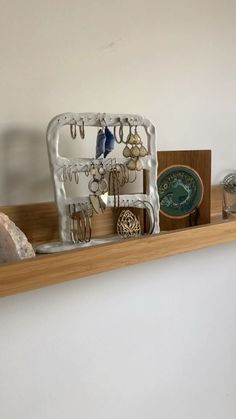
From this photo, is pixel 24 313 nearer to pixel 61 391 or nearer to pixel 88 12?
pixel 61 391

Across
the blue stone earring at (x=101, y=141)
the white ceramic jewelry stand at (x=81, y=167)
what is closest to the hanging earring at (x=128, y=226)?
the white ceramic jewelry stand at (x=81, y=167)

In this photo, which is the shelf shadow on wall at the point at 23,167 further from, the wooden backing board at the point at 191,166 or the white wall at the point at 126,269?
the wooden backing board at the point at 191,166

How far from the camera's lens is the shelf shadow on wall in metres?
0.74

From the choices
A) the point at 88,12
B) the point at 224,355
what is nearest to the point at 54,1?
the point at 88,12

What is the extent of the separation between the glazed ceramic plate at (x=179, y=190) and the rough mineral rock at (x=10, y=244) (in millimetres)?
303

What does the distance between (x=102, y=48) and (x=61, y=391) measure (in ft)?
1.91

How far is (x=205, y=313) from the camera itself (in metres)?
0.98

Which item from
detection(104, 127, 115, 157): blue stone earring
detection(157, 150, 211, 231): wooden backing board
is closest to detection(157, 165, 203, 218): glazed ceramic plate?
detection(157, 150, 211, 231): wooden backing board

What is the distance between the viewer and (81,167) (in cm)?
75

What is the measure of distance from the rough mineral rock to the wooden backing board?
0.30m

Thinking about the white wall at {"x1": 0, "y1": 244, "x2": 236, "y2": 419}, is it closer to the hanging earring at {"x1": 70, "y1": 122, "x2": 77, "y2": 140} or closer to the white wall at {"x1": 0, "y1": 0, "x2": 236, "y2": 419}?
the white wall at {"x1": 0, "y1": 0, "x2": 236, "y2": 419}

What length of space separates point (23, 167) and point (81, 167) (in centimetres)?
10

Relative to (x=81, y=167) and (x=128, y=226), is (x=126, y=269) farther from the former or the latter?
(x=81, y=167)

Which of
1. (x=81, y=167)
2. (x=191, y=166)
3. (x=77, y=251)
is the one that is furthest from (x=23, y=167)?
(x=191, y=166)
